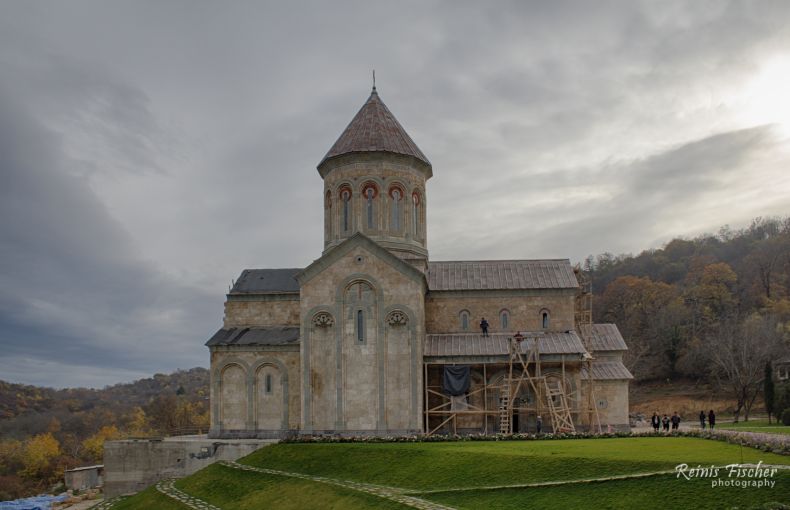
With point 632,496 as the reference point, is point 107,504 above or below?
below

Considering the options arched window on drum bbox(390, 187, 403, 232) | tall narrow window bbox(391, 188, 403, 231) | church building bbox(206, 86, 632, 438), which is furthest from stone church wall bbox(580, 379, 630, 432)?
tall narrow window bbox(391, 188, 403, 231)

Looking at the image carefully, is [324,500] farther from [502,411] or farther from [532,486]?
[502,411]

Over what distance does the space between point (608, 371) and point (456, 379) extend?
769 centimetres

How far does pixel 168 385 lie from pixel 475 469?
→ 4437 inches

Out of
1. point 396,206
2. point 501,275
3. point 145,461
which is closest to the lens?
point 145,461

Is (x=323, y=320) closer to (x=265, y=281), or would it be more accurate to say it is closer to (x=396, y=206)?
(x=265, y=281)

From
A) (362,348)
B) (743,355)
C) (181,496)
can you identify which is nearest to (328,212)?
(362,348)

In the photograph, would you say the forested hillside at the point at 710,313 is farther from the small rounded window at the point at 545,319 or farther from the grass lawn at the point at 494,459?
the grass lawn at the point at 494,459

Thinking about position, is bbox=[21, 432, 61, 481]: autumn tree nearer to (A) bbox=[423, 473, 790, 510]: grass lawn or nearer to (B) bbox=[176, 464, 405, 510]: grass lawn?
(B) bbox=[176, 464, 405, 510]: grass lawn

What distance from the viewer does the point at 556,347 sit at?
31500 millimetres

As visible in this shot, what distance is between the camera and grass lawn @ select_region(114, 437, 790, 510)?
15.4 meters

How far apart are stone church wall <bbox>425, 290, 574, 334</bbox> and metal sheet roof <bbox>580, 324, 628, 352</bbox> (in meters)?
2.21

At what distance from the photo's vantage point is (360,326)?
1222 inches

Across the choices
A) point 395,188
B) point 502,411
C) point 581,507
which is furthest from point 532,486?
point 395,188
